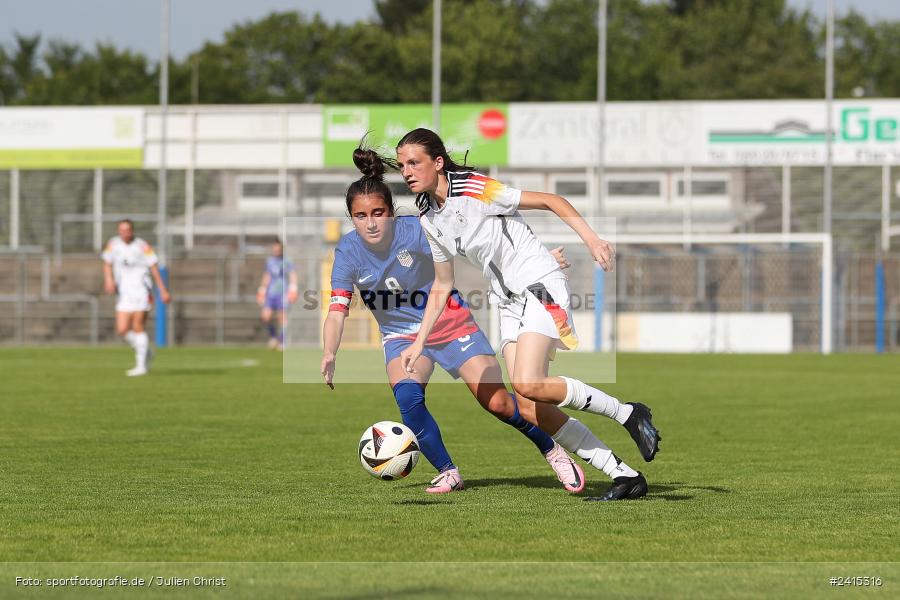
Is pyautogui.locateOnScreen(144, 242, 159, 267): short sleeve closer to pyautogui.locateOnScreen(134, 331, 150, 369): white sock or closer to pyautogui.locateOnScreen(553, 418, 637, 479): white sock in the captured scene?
pyautogui.locateOnScreen(134, 331, 150, 369): white sock

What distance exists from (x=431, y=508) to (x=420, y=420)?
91 centimetres

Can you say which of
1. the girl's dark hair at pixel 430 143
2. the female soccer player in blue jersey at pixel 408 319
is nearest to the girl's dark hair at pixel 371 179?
the female soccer player in blue jersey at pixel 408 319

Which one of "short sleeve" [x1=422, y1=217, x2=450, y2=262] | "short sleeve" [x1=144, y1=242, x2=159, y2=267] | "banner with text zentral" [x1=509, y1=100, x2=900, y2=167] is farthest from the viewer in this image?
"banner with text zentral" [x1=509, y1=100, x2=900, y2=167]

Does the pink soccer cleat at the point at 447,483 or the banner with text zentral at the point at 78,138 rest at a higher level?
the banner with text zentral at the point at 78,138

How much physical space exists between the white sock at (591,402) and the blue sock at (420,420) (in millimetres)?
1024

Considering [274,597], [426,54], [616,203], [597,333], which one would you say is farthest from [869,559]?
[426,54]

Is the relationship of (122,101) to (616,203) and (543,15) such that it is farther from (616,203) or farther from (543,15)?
(616,203)

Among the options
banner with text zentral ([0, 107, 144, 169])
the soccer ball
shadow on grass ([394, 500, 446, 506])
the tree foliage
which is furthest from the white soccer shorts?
the tree foliage

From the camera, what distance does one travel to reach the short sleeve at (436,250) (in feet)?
26.1

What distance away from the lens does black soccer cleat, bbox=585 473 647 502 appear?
811 cm

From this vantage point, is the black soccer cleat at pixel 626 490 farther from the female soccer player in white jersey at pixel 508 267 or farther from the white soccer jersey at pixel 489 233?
the white soccer jersey at pixel 489 233

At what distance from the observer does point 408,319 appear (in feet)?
28.0

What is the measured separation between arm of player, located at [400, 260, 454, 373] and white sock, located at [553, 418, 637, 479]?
2.99 feet

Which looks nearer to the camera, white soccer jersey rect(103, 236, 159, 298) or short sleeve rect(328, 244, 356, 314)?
short sleeve rect(328, 244, 356, 314)
